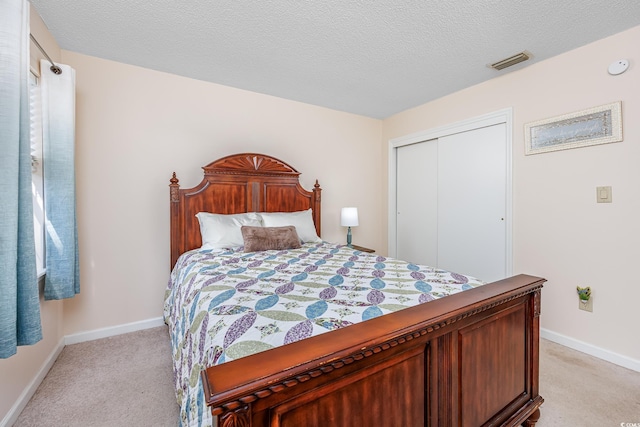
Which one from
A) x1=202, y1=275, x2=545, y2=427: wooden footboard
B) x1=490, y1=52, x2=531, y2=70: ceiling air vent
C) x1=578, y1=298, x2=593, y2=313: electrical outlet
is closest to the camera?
x1=202, y1=275, x2=545, y2=427: wooden footboard

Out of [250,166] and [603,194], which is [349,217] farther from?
[603,194]

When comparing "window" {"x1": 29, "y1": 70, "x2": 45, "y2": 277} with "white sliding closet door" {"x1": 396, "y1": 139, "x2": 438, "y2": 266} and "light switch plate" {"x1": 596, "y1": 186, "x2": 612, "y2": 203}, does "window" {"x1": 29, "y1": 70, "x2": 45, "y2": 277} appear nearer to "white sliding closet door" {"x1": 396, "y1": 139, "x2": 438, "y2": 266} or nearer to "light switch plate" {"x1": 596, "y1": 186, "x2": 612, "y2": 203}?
"white sliding closet door" {"x1": 396, "y1": 139, "x2": 438, "y2": 266}

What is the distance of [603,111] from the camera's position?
84.1 inches

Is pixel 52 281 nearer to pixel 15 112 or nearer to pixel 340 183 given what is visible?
pixel 15 112

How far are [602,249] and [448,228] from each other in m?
1.35

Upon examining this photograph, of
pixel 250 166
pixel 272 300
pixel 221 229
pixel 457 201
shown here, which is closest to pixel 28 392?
pixel 221 229

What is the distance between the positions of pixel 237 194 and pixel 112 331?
66.1 inches

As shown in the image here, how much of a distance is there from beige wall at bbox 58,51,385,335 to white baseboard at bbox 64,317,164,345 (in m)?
0.04

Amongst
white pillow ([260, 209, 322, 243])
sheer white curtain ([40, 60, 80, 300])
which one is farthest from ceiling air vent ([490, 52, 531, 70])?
sheer white curtain ([40, 60, 80, 300])

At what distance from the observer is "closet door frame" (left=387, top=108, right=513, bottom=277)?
8.95ft

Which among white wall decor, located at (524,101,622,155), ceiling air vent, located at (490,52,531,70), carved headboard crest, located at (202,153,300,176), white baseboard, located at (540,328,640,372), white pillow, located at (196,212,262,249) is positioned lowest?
white baseboard, located at (540,328,640,372)

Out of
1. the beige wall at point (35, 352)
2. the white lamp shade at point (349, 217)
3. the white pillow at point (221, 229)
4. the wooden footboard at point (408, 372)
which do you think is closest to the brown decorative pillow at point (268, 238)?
the white pillow at point (221, 229)

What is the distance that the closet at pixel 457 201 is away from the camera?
2850 mm

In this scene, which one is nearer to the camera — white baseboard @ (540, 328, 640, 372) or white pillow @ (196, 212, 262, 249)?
white baseboard @ (540, 328, 640, 372)
